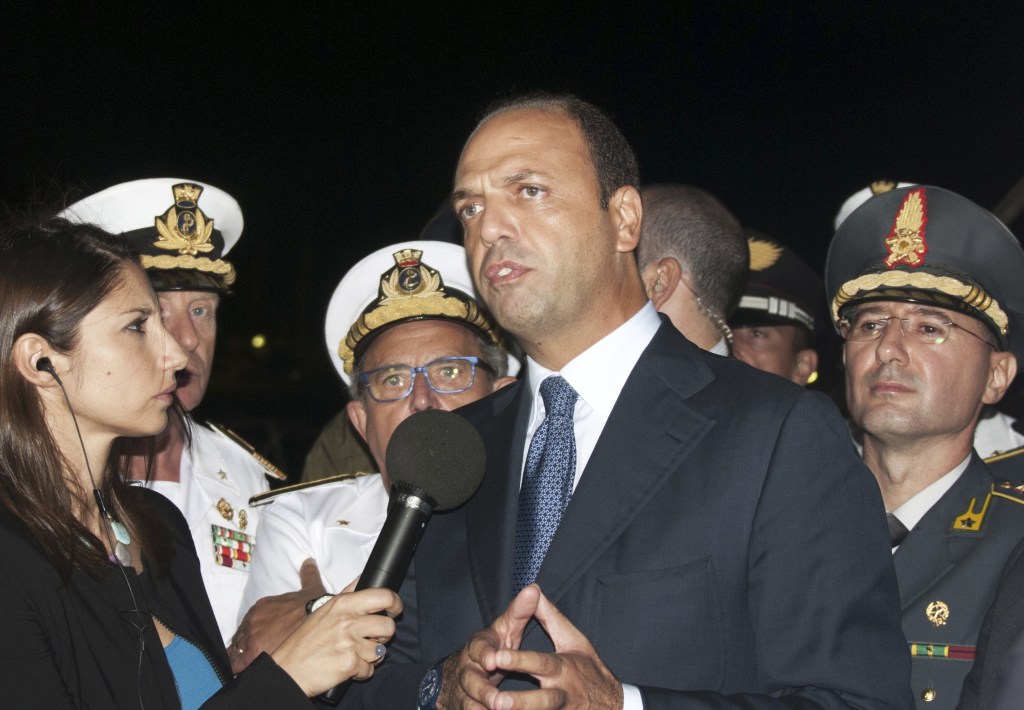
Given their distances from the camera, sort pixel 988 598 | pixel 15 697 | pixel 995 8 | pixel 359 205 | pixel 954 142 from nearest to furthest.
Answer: pixel 15 697
pixel 988 598
pixel 995 8
pixel 954 142
pixel 359 205

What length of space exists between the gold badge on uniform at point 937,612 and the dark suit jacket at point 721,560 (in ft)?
2.55

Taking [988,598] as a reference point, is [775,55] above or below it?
above

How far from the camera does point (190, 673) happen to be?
256 centimetres

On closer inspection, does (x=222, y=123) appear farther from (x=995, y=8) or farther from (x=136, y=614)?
(x=136, y=614)

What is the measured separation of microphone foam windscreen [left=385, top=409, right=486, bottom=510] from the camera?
2.31m

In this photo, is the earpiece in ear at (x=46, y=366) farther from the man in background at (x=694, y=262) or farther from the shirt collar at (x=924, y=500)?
the shirt collar at (x=924, y=500)

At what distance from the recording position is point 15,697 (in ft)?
6.77

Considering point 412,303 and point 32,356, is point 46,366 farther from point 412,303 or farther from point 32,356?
point 412,303

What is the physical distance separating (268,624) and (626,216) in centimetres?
141

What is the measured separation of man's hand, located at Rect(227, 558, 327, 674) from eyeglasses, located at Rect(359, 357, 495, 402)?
2.16 ft

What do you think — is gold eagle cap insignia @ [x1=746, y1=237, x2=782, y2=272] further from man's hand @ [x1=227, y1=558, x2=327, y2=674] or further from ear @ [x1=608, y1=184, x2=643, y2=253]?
man's hand @ [x1=227, y1=558, x2=327, y2=674]

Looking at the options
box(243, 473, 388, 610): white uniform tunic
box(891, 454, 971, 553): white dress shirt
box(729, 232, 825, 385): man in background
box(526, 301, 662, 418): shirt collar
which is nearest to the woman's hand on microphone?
box(526, 301, 662, 418): shirt collar

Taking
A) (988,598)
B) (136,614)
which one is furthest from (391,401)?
(988,598)

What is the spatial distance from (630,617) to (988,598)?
116 centimetres
